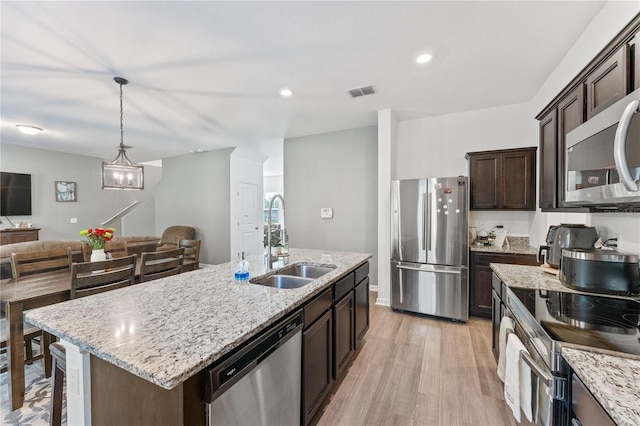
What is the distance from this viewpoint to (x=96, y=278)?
6.34 ft

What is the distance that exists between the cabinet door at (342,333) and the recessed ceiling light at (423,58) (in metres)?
2.26

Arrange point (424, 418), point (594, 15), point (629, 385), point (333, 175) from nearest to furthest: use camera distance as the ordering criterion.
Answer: point (629, 385) < point (424, 418) < point (594, 15) < point (333, 175)

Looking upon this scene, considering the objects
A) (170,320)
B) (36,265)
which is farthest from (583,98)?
(36,265)

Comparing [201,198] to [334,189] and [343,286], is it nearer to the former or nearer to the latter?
[334,189]

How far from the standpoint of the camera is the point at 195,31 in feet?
6.68

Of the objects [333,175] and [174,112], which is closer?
[174,112]

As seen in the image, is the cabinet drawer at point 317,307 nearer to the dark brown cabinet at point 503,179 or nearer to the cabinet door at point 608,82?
the cabinet door at point 608,82

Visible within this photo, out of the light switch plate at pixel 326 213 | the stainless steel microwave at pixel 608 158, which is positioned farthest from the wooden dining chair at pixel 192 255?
the stainless steel microwave at pixel 608 158

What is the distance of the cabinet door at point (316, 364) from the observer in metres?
1.46

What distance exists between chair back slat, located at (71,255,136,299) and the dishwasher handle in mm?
1580

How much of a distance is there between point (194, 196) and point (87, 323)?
19.2 ft

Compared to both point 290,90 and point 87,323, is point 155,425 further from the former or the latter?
point 290,90

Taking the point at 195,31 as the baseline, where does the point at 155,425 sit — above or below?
below

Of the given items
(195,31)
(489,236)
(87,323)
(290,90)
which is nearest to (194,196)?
(290,90)
